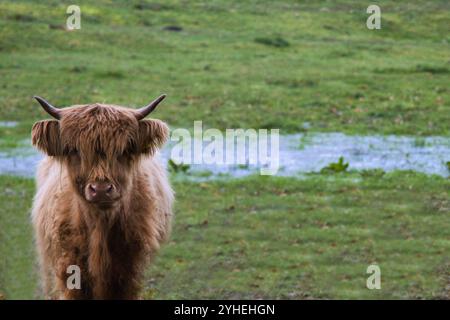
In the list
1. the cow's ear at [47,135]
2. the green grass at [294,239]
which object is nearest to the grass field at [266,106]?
the green grass at [294,239]

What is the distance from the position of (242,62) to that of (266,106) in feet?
15.8

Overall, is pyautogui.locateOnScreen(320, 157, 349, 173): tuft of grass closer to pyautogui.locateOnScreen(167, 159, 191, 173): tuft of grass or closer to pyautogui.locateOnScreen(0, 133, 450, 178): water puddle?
pyautogui.locateOnScreen(0, 133, 450, 178): water puddle

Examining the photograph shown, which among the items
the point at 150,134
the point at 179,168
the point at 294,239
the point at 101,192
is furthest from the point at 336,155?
the point at 101,192

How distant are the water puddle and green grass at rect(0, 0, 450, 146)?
76cm

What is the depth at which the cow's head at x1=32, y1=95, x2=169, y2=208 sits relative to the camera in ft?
25.3

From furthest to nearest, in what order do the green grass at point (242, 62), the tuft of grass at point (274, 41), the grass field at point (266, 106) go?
1. the tuft of grass at point (274, 41)
2. the green grass at point (242, 62)
3. the grass field at point (266, 106)

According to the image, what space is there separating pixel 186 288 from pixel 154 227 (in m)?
3.31

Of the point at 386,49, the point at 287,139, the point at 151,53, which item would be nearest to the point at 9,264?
the point at 287,139

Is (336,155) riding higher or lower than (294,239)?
higher

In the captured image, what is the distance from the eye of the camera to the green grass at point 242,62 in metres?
21.7

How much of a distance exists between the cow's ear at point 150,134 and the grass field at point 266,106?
12.1 feet

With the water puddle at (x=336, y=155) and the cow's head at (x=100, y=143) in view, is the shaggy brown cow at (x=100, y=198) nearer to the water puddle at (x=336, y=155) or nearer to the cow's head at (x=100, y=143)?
the cow's head at (x=100, y=143)

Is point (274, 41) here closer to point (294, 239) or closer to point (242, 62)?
point (242, 62)

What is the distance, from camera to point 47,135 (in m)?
7.97
